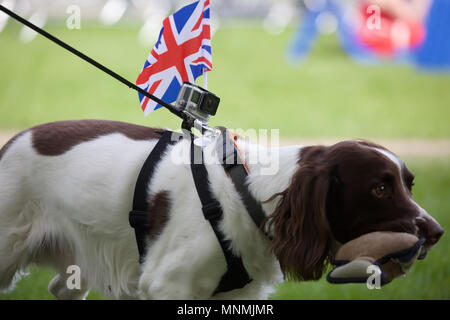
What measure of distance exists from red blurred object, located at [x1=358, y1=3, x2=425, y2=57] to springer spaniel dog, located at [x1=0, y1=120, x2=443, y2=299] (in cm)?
1532

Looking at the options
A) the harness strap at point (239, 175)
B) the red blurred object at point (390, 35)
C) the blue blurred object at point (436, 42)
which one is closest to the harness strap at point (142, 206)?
the harness strap at point (239, 175)

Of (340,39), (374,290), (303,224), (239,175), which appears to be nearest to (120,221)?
(239,175)

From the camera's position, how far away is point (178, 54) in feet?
9.86

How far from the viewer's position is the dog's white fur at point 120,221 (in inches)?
100

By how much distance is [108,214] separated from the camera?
2.75 meters

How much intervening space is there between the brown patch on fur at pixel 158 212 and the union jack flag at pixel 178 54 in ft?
1.84

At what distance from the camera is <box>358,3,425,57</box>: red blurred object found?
1731 centimetres

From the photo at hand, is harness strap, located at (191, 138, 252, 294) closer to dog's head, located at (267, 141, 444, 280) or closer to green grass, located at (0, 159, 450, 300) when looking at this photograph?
dog's head, located at (267, 141, 444, 280)

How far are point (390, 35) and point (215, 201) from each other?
55.8 ft

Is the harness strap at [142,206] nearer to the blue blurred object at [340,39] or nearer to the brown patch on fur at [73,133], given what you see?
the brown patch on fur at [73,133]

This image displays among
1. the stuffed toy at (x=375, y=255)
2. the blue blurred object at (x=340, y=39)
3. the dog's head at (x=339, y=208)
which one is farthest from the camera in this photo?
the blue blurred object at (x=340, y=39)

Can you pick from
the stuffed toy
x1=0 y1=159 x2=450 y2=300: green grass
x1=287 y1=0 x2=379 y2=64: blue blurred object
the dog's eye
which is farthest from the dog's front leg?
x1=287 y1=0 x2=379 y2=64: blue blurred object

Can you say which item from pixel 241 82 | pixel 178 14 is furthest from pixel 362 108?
pixel 178 14

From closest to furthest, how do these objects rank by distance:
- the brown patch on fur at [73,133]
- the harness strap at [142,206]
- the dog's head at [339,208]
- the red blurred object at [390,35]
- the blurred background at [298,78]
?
1. the dog's head at [339,208]
2. the harness strap at [142,206]
3. the brown patch on fur at [73,133]
4. the blurred background at [298,78]
5. the red blurred object at [390,35]
